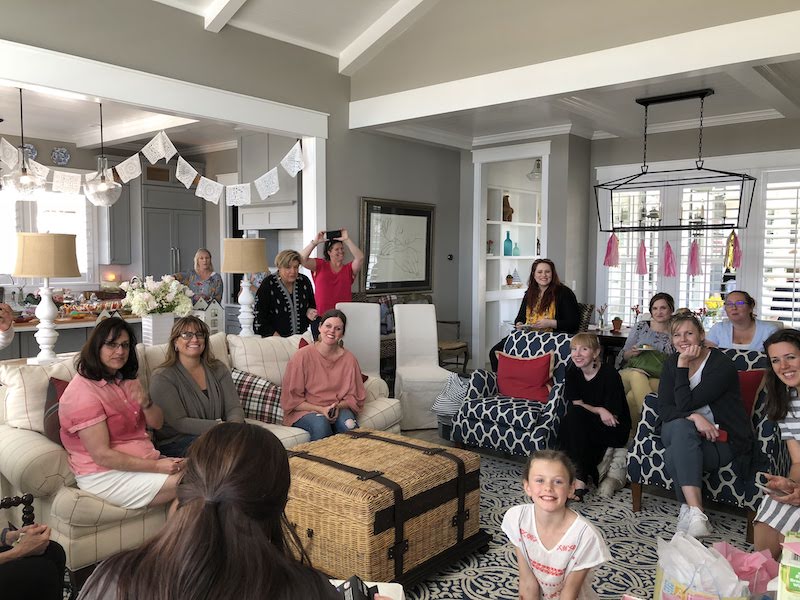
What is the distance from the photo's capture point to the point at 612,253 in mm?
6418

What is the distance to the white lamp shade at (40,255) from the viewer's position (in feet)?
10.9

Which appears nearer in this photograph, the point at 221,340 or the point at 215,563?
the point at 215,563

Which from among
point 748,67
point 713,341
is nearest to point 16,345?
point 713,341

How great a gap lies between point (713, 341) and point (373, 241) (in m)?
3.13

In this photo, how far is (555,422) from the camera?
392 cm

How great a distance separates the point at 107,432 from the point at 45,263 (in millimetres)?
1152

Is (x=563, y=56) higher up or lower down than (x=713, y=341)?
higher up

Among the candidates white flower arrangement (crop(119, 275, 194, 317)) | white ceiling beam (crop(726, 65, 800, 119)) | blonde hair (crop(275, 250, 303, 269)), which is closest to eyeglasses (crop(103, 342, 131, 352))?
white flower arrangement (crop(119, 275, 194, 317))

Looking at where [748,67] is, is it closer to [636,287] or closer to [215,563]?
[636,287]

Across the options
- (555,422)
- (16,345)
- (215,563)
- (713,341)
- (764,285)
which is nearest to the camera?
(215,563)

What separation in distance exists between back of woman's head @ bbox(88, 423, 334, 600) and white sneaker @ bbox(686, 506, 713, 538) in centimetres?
267

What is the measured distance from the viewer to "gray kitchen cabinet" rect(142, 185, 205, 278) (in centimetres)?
818

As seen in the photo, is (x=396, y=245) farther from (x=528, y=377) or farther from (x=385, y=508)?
(x=385, y=508)

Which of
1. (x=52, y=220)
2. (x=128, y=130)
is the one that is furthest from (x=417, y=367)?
(x=52, y=220)
